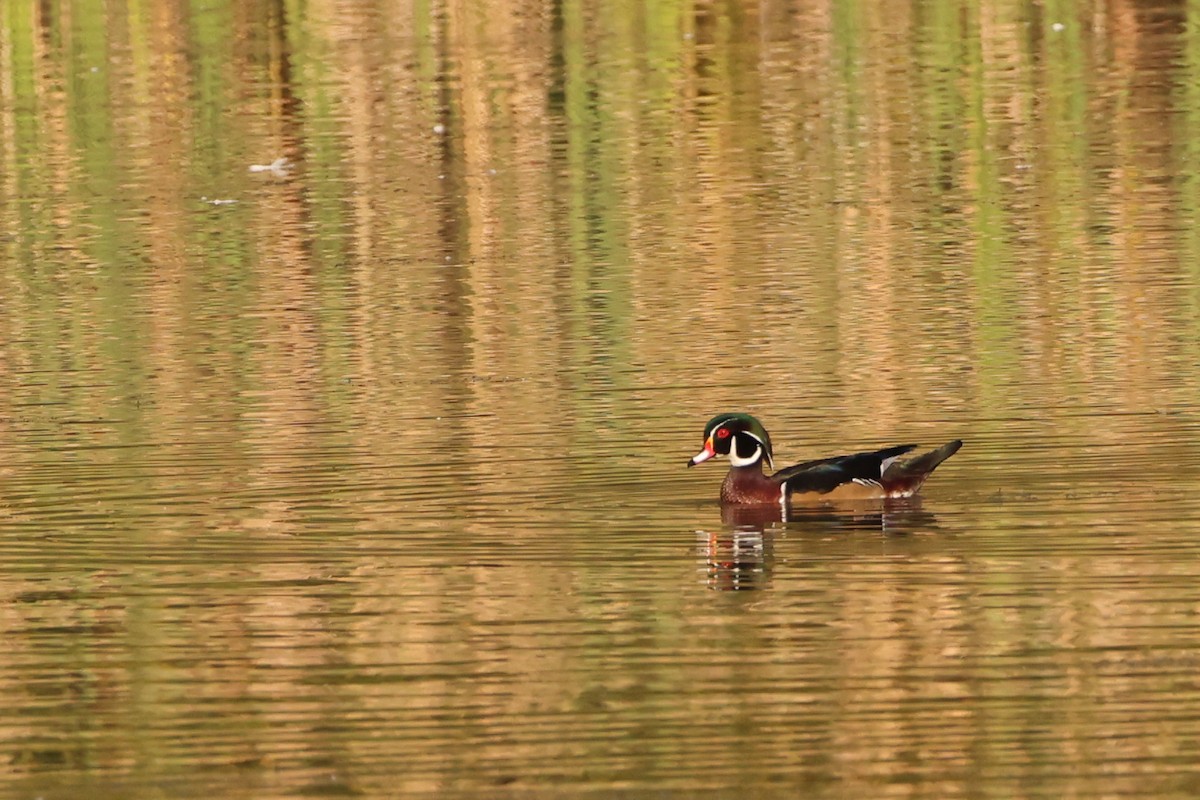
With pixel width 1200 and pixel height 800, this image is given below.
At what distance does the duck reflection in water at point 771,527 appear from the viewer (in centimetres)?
1018

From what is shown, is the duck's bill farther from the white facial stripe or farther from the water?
the water

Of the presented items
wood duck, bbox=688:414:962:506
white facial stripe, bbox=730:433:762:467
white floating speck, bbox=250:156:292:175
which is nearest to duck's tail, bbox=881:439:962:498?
wood duck, bbox=688:414:962:506

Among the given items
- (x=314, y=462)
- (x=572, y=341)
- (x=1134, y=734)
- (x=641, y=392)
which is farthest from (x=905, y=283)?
(x=1134, y=734)

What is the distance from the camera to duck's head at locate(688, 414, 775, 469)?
1146 cm

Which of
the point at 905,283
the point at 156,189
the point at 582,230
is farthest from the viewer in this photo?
the point at 156,189

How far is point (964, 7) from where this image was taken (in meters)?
33.8

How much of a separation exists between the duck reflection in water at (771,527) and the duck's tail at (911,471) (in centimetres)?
5

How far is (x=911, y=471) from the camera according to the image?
11211 millimetres

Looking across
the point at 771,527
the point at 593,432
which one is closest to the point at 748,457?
the point at 771,527

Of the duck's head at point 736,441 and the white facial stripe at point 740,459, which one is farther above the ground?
the duck's head at point 736,441

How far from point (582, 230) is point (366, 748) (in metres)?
11.7

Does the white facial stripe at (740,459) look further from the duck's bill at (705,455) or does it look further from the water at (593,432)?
the water at (593,432)

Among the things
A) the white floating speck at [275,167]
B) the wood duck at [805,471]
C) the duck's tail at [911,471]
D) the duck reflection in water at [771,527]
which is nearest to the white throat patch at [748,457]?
the wood duck at [805,471]

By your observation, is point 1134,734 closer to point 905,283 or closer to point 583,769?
point 583,769
